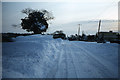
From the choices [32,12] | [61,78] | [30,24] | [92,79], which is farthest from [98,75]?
[32,12]

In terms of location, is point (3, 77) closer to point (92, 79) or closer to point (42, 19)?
point (92, 79)

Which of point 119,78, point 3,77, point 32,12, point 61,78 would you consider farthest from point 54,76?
point 32,12

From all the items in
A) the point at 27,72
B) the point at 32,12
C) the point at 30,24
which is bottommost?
the point at 27,72

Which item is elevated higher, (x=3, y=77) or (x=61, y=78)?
(x=3, y=77)

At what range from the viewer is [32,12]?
106ft

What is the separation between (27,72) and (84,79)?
8.51 feet

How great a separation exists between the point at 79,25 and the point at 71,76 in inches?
2723

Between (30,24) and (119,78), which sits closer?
(119,78)

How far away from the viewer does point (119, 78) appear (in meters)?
4.38

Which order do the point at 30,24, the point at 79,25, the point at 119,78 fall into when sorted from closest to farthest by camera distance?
the point at 119,78 → the point at 30,24 → the point at 79,25

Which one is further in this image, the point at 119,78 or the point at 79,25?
the point at 79,25

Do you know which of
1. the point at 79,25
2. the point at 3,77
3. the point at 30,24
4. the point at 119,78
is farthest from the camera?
the point at 79,25

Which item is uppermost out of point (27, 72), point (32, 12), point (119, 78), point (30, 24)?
point (32, 12)

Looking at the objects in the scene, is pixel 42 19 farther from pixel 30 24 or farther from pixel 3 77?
pixel 3 77
